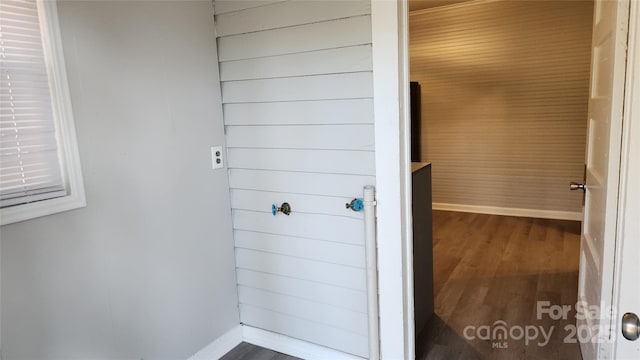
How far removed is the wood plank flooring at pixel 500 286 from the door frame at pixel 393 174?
0.49 meters

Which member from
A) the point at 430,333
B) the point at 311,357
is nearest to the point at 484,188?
the point at 430,333

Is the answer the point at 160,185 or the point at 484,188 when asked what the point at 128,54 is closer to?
the point at 160,185

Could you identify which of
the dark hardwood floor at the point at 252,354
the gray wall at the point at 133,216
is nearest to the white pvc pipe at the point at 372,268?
the dark hardwood floor at the point at 252,354

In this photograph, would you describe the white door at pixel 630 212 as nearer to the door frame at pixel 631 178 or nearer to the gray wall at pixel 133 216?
the door frame at pixel 631 178

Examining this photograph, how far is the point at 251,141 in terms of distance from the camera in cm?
226

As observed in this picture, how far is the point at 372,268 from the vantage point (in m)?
1.96

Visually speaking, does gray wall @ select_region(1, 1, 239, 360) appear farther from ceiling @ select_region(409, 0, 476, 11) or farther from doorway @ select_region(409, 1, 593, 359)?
ceiling @ select_region(409, 0, 476, 11)

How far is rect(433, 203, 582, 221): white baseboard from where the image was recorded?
4754 mm

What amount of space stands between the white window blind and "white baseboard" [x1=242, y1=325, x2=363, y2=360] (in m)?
1.35

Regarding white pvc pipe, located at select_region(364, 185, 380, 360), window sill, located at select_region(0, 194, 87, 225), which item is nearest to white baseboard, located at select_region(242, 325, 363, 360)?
white pvc pipe, located at select_region(364, 185, 380, 360)

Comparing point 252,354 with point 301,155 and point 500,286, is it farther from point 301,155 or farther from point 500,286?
point 500,286

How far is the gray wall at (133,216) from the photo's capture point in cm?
158

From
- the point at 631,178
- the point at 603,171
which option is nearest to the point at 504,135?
the point at 603,171

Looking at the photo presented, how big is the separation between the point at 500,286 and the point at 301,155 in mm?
1925
